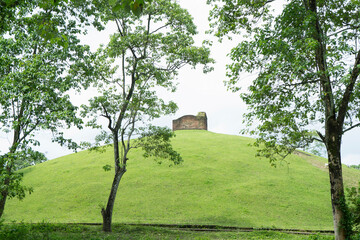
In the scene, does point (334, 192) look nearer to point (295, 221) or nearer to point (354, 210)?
point (354, 210)

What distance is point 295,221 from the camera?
2184 cm

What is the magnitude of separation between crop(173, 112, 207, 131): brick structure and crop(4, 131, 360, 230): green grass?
18.0 meters

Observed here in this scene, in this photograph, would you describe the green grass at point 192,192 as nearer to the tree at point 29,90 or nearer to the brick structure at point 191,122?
the tree at point 29,90

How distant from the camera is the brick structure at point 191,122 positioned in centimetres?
5741

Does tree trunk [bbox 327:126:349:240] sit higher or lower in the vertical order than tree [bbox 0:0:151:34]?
lower

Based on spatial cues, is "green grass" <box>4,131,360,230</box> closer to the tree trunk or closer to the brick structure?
the tree trunk

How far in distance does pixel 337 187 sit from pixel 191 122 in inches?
1834

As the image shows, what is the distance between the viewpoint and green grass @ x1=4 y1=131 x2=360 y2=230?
22594 millimetres

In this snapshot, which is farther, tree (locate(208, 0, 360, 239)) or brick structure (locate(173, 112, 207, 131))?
brick structure (locate(173, 112, 207, 131))

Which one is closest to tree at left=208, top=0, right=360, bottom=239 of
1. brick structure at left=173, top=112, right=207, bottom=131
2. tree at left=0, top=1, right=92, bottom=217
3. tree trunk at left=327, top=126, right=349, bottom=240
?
tree trunk at left=327, top=126, right=349, bottom=240

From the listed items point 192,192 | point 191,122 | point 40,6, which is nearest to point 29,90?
point 40,6

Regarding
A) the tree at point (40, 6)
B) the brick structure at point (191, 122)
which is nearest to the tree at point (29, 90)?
the tree at point (40, 6)

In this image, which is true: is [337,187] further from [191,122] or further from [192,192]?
[191,122]

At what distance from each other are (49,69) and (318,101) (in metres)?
13.2
